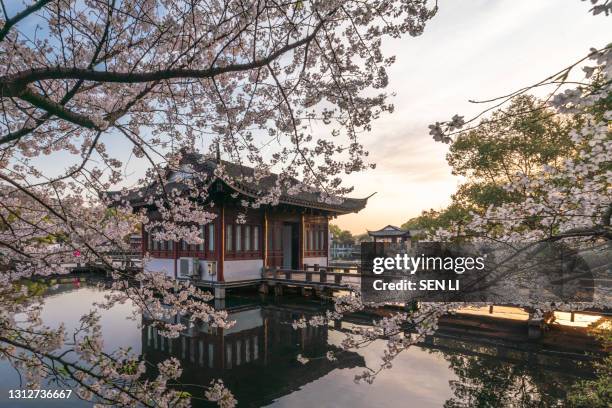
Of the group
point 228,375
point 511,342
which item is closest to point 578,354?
point 511,342

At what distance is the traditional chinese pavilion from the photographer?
1443 centimetres

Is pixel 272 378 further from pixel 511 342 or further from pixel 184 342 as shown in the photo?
pixel 511 342

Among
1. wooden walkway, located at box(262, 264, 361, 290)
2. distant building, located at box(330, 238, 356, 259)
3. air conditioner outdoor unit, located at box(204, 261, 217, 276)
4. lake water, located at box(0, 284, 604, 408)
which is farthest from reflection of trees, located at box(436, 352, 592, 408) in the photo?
distant building, located at box(330, 238, 356, 259)

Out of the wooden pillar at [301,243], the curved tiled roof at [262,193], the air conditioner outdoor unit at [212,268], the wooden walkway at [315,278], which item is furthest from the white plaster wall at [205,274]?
the wooden pillar at [301,243]

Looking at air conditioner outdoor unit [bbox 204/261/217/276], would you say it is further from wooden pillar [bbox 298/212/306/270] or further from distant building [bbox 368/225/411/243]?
distant building [bbox 368/225/411/243]

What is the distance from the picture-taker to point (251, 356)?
7543mm

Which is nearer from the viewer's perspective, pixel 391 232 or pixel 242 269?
pixel 242 269

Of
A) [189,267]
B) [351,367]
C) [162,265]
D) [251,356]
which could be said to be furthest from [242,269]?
[351,367]

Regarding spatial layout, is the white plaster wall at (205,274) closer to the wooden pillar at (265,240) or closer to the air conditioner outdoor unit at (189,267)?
the air conditioner outdoor unit at (189,267)

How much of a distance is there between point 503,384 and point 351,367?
108 inches

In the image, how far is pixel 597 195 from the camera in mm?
3900

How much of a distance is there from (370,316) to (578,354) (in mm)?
5459

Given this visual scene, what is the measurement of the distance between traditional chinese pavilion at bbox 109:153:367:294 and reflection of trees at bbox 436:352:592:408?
8640 mm

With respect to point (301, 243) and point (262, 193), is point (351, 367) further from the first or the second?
point (301, 243)
